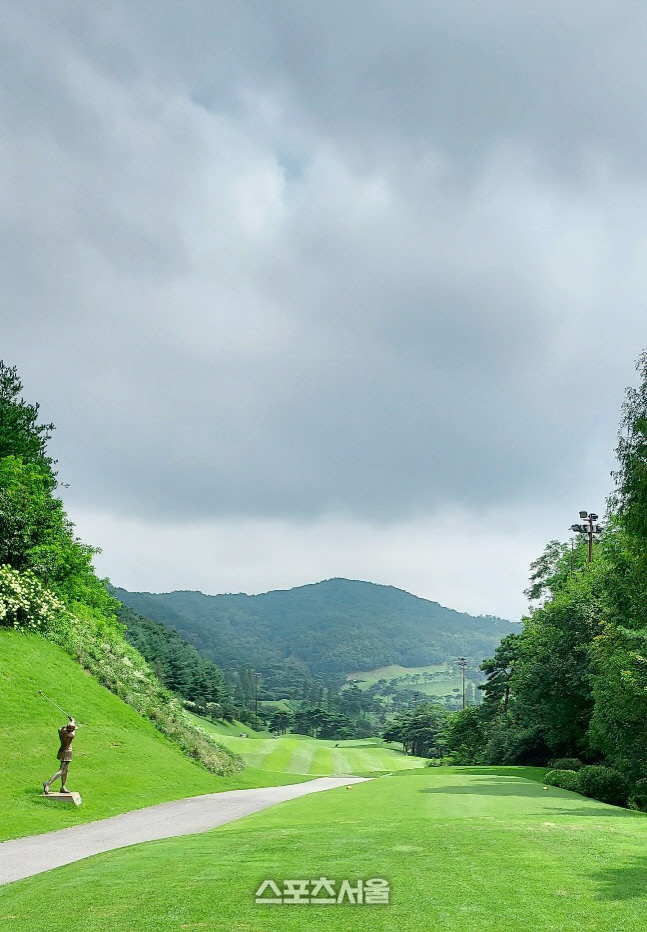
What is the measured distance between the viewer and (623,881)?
30.8 feet

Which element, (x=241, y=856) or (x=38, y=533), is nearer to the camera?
(x=241, y=856)

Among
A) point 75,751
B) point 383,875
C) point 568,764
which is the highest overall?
point 383,875

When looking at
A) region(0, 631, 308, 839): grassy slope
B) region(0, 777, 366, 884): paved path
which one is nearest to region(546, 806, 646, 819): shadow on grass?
region(0, 777, 366, 884): paved path

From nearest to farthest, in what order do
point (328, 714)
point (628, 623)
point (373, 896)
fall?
1. point (373, 896)
2. point (628, 623)
3. point (328, 714)

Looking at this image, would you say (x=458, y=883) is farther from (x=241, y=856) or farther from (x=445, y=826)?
(x=445, y=826)

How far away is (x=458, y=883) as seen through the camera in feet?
30.2

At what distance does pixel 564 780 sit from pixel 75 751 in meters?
21.0

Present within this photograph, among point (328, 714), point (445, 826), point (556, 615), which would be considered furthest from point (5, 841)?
A: point (328, 714)

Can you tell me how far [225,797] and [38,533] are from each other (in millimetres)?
18221

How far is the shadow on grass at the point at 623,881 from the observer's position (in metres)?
8.70

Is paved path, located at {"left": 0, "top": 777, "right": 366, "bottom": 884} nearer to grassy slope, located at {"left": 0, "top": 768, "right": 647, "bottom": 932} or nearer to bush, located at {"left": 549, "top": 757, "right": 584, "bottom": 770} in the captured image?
grassy slope, located at {"left": 0, "top": 768, "right": 647, "bottom": 932}

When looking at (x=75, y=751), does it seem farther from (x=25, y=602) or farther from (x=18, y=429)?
(x=18, y=429)

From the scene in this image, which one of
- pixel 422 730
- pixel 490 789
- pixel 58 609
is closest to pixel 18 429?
pixel 58 609

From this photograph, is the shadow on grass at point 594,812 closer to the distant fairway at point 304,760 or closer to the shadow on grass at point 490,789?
the shadow on grass at point 490,789
